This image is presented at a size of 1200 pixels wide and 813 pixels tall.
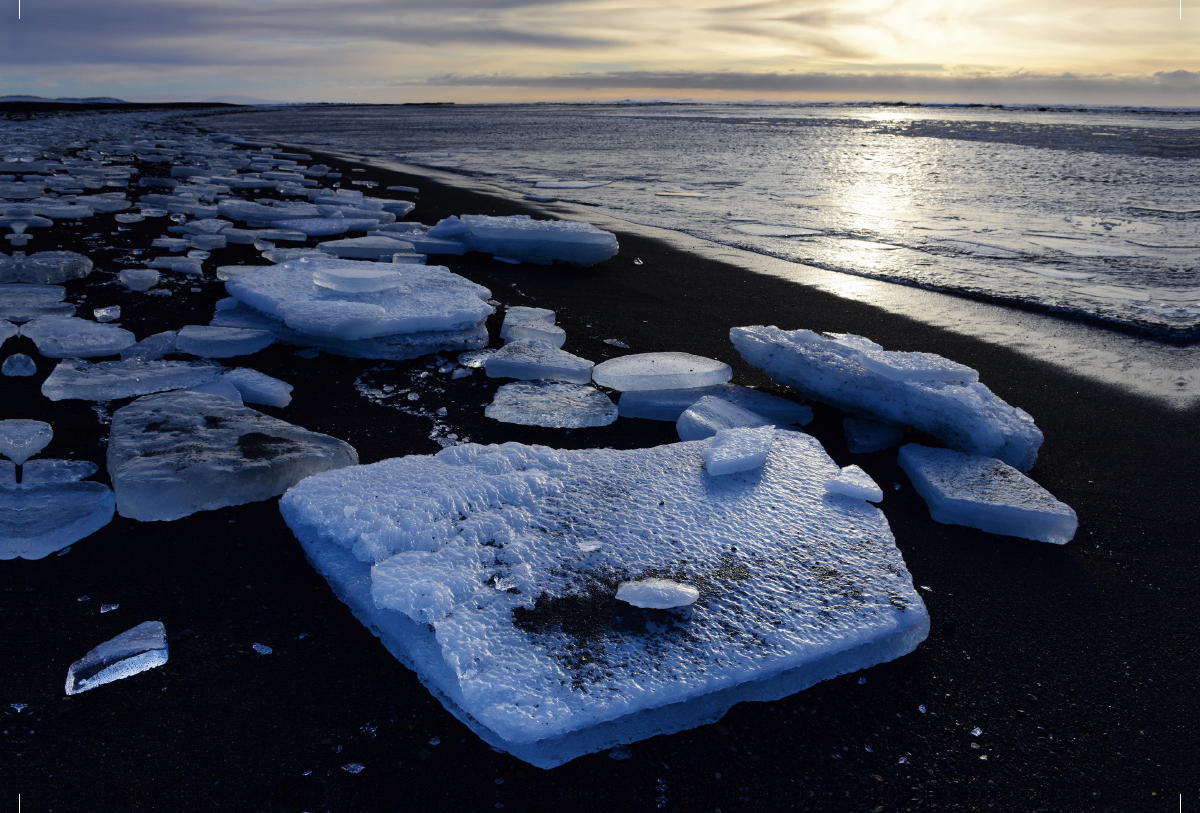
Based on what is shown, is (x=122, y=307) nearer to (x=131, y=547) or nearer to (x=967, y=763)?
(x=131, y=547)

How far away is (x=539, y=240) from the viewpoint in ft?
13.3

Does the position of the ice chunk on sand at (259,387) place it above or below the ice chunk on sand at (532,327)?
below

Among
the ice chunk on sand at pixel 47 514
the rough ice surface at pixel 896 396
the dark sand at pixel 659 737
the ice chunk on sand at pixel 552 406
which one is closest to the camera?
the dark sand at pixel 659 737

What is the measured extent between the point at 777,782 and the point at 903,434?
1.35 m

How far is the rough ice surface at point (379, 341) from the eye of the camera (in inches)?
102

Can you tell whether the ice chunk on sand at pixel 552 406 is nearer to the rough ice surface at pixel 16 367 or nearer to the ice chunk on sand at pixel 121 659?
the ice chunk on sand at pixel 121 659

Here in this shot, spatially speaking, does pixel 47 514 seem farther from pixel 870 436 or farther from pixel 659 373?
pixel 870 436

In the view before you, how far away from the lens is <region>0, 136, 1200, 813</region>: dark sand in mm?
1025

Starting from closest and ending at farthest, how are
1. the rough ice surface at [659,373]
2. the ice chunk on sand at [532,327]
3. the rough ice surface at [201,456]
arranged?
the rough ice surface at [201,456] < the rough ice surface at [659,373] < the ice chunk on sand at [532,327]

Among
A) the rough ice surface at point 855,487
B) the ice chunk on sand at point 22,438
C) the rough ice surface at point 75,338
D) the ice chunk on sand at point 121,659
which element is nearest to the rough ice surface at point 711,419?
the rough ice surface at point 855,487

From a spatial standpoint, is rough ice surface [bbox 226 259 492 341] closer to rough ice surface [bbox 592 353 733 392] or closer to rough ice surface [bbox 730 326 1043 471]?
rough ice surface [bbox 592 353 733 392]

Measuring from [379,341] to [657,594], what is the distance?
1728 millimetres

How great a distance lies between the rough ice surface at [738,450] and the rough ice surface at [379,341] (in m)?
1.23

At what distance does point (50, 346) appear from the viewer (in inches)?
97.9
